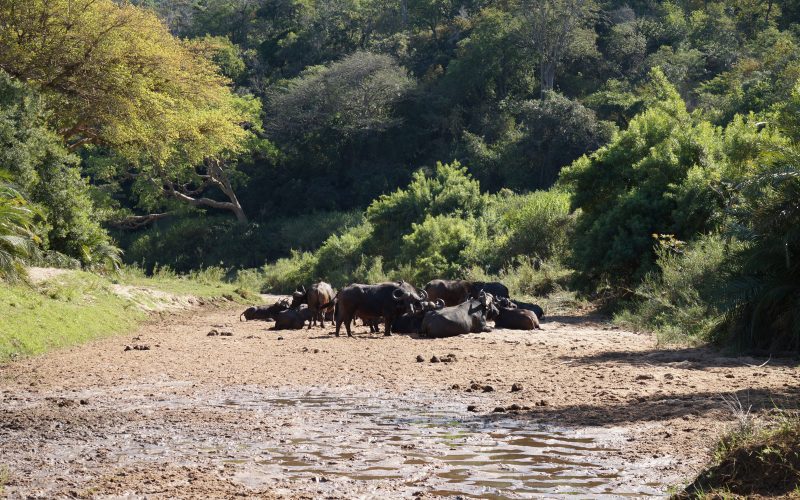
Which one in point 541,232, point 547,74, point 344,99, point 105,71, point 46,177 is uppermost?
point 547,74

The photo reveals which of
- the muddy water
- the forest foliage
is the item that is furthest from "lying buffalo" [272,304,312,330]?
the muddy water

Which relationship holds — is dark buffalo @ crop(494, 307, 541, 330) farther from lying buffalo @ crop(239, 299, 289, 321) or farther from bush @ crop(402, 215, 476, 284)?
bush @ crop(402, 215, 476, 284)

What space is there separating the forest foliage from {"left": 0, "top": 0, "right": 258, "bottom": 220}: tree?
85 mm

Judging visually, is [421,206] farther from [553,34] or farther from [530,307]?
[553,34]

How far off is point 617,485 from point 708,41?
59459 mm

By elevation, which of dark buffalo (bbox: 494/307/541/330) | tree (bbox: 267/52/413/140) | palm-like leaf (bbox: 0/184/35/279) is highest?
tree (bbox: 267/52/413/140)

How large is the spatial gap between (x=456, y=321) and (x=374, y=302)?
77.9 inches

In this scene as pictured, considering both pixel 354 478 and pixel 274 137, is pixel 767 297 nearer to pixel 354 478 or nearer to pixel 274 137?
pixel 354 478

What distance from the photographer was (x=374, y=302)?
2058 centimetres

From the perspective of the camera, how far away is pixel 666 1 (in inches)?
2872

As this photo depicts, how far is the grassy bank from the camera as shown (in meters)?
16.4

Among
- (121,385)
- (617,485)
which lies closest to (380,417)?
(617,485)

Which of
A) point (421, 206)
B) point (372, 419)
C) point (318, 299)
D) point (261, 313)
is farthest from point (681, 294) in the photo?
point (421, 206)

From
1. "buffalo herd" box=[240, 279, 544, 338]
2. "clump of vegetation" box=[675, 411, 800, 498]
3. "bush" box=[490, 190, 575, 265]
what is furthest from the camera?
"bush" box=[490, 190, 575, 265]
